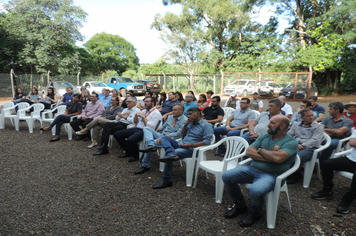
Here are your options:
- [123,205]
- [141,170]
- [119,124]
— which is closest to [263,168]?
[123,205]

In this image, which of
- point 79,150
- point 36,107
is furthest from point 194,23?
point 79,150

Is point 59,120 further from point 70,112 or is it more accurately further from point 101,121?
point 101,121

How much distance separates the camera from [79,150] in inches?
192

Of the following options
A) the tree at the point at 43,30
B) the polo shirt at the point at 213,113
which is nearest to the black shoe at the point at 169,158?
the polo shirt at the point at 213,113

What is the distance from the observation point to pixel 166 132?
4070 millimetres

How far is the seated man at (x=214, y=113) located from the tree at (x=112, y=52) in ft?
132

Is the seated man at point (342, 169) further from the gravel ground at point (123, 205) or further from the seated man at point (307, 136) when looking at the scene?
the seated man at point (307, 136)

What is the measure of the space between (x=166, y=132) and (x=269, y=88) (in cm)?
1398

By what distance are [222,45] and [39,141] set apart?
23056 millimetres

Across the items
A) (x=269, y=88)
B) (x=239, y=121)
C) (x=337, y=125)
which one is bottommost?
(x=239, y=121)

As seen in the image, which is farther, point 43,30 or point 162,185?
point 43,30

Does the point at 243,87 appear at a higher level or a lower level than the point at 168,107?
higher

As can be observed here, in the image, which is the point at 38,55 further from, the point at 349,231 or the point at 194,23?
the point at 349,231

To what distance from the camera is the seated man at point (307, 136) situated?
3252 millimetres
